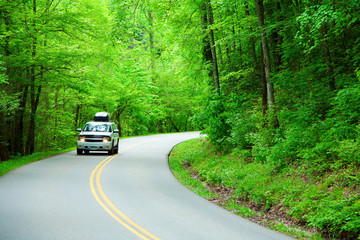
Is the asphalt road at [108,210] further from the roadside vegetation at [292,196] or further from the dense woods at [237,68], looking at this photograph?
the dense woods at [237,68]

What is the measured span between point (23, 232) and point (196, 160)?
12450 mm

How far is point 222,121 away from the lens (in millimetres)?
16984

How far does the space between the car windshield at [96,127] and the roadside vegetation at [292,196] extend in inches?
342

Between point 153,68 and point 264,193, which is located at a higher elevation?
point 153,68

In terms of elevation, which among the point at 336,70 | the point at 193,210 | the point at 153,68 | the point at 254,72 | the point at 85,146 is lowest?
the point at 193,210

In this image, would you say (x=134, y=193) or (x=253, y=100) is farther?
(x=253, y=100)

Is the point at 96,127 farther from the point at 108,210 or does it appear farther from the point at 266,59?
the point at 108,210

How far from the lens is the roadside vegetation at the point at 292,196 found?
685 cm

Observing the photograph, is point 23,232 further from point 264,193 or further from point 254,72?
point 254,72

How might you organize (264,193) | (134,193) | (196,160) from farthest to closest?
1. (196,160)
2. (134,193)
3. (264,193)

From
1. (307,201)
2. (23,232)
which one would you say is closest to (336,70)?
(307,201)

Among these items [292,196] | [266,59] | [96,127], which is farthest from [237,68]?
[292,196]

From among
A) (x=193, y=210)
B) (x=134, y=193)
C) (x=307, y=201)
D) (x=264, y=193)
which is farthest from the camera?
(x=134, y=193)

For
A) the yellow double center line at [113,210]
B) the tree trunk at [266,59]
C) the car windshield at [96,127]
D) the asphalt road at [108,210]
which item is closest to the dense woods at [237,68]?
the tree trunk at [266,59]
